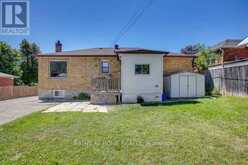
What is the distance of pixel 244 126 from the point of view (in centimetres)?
696

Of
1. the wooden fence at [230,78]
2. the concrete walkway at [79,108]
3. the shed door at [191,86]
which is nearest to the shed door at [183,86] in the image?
the shed door at [191,86]

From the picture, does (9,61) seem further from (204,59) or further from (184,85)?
(184,85)

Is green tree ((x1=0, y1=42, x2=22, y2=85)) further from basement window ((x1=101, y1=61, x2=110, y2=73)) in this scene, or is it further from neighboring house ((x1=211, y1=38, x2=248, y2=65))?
neighboring house ((x1=211, y1=38, x2=248, y2=65))

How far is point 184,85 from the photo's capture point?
17.5m

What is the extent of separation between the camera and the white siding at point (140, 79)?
51.2 ft

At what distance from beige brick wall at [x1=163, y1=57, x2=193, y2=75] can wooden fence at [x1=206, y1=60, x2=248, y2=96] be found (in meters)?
1.96

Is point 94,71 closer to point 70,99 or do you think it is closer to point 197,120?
point 70,99

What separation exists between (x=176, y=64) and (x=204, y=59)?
12.9 ft

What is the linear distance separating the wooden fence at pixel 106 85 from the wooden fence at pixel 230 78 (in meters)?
7.93

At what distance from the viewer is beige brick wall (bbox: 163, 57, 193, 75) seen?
66.3 ft

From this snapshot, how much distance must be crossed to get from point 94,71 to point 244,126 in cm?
1363

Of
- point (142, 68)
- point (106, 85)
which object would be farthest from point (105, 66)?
point (142, 68)

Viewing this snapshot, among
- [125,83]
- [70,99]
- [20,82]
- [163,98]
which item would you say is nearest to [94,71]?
[70,99]

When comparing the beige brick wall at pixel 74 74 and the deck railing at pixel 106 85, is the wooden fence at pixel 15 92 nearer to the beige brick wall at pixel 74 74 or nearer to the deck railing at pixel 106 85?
the beige brick wall at pixel 74 74
